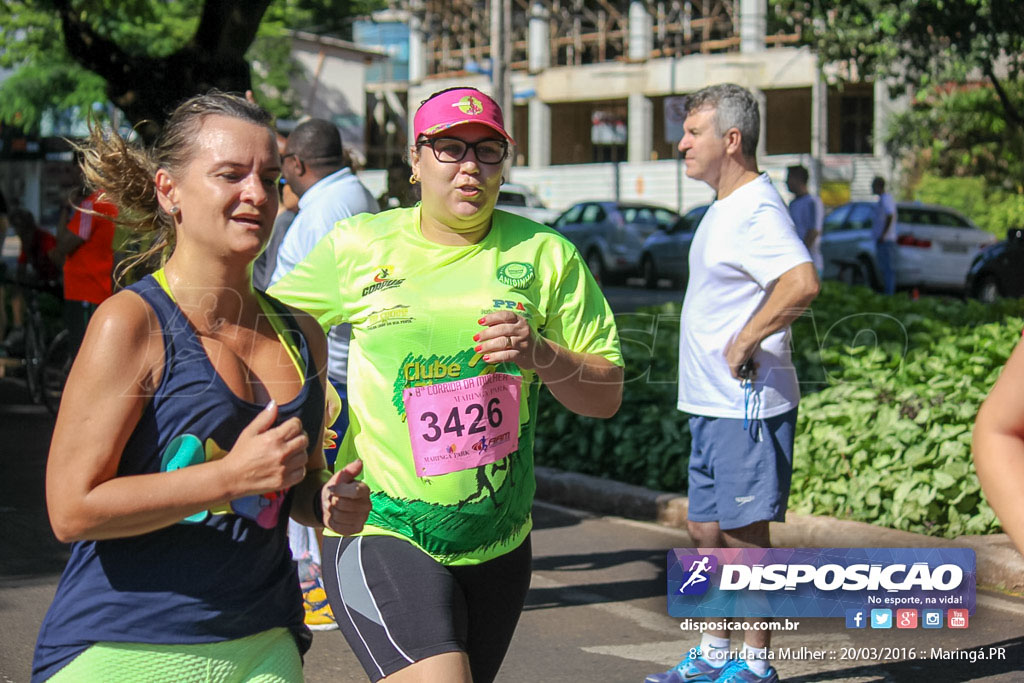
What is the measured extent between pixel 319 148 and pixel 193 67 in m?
5.89

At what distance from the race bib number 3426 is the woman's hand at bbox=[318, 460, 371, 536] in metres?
0.53

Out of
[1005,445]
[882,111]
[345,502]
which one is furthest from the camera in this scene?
[882,111]

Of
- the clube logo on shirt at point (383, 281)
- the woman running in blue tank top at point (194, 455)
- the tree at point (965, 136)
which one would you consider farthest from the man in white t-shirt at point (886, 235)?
the woman running in blue tank top at point (194, 455)

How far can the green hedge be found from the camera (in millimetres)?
6773

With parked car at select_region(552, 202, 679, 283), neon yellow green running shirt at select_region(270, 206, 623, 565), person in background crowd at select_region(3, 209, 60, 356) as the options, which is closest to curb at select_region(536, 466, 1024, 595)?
neon yellow green running shirt at select_region(270, 206, 623, 565)

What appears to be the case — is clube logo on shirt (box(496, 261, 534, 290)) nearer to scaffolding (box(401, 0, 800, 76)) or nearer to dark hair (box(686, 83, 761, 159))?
dark hair (box(686, 83, 761, 159))

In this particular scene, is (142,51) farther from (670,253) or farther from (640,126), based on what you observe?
(670,253)

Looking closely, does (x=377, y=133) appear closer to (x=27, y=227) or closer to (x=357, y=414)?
(x=27, y=227)

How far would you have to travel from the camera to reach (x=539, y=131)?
52.0 m

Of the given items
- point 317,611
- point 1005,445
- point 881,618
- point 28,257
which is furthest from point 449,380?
point 28,257

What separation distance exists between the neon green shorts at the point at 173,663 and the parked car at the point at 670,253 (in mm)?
23146

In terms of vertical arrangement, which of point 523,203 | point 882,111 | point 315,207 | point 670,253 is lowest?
point 670,253

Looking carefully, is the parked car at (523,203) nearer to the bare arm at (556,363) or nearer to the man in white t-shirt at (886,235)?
the man in white t-shirt at (886,235)

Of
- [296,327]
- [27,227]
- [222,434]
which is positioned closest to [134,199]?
[296,327]
